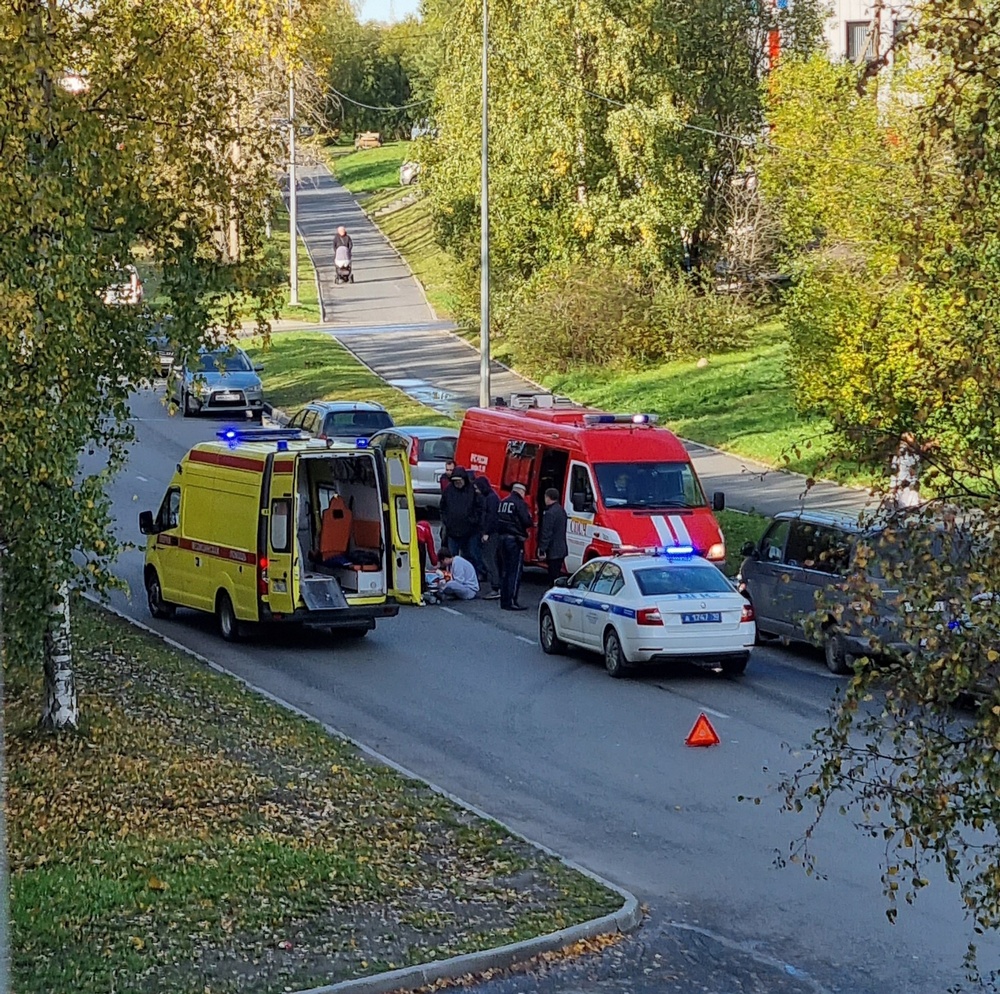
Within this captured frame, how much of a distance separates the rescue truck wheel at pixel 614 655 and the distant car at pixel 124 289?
7264 millimetres

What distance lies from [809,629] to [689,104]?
39.0 metres

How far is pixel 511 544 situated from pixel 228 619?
4250mm

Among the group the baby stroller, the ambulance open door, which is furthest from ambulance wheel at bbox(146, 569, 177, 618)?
the baby stroller

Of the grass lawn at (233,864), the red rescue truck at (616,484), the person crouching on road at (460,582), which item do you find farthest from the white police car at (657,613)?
the grass lawn at (233,864)

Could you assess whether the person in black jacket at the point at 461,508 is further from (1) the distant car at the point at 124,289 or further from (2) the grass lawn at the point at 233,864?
(1) the distant car at the point at 124,289

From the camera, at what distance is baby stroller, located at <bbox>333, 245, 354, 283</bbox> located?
63.1 meters

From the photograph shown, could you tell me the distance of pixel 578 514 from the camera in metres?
22.7

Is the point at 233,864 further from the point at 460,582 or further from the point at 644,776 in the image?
the point at 460,582

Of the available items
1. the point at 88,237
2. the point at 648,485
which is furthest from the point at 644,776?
the point at 648,485

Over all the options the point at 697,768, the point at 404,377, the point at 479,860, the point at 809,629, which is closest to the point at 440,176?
the point at 404,377

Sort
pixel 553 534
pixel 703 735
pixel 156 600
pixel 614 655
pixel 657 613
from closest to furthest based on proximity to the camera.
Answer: pixel 703 735 → pixel 657 613 → pixel 614 655 → pixel 156 600 → pixel 553 534

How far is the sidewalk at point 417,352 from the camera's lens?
29516 millimetres

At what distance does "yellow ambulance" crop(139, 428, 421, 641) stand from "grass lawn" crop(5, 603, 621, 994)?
163 inches

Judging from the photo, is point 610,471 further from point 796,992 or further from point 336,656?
point 796,992
